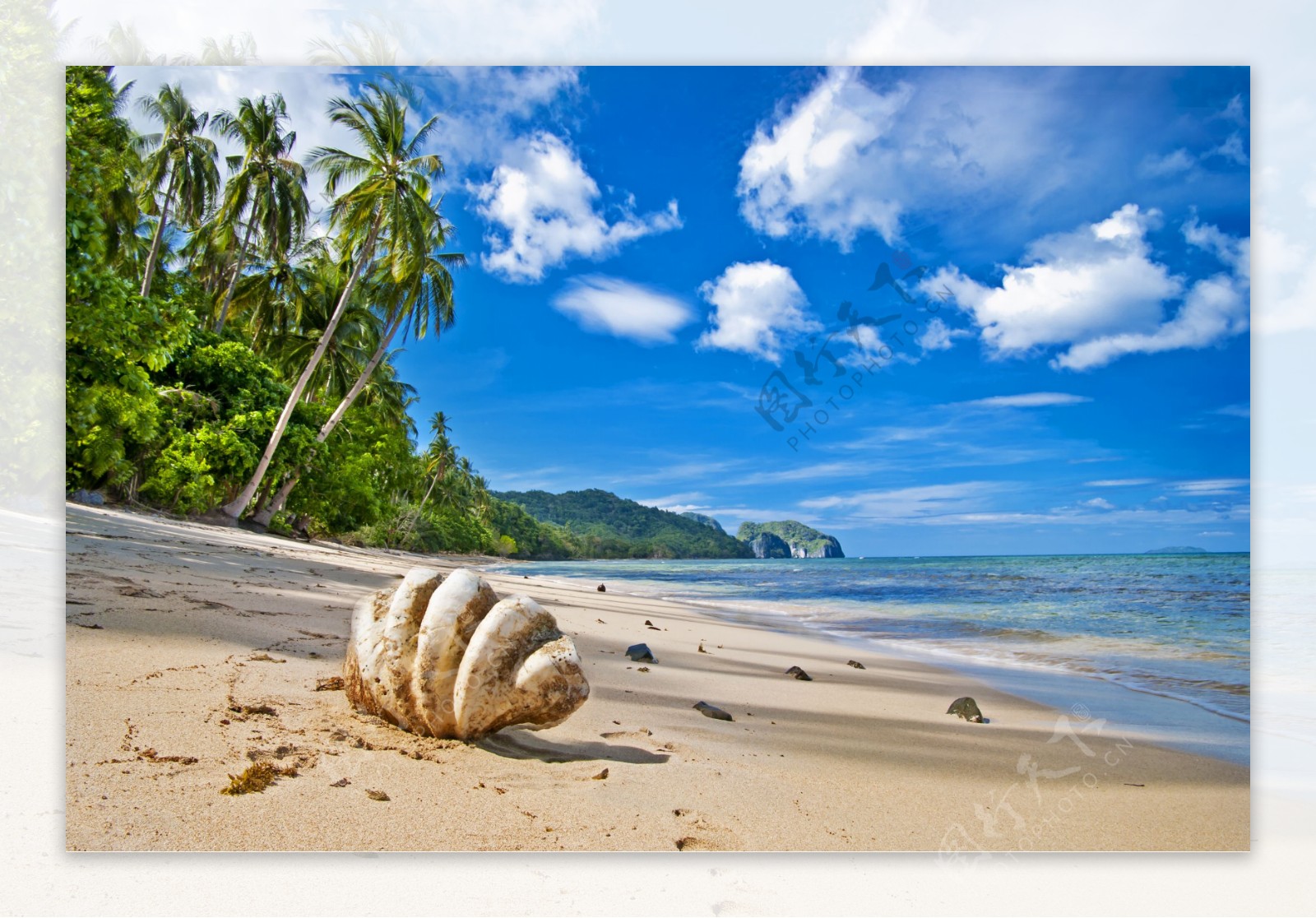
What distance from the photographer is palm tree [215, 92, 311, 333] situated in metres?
3.99

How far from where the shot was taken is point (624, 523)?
22.6 ft

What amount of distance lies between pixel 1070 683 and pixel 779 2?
448 centimetres

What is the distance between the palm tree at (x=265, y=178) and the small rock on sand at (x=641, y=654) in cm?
348

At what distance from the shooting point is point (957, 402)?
4.19 meters

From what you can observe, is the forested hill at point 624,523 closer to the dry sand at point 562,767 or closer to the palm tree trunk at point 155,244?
the dry sand at point 562,767

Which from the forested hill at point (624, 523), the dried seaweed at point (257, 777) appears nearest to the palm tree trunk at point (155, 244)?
the forested hill at point (624, 523)

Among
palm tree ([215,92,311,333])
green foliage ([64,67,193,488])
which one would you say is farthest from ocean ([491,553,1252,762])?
green foliage ([64,67,193,488])

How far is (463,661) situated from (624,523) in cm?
453

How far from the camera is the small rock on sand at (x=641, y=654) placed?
4477 mm

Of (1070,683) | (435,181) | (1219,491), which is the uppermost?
(435,181)

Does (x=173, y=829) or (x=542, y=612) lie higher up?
(x=542, y=612)

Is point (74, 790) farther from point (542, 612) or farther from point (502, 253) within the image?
point (502, 253)

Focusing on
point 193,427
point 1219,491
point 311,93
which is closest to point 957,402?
point 1219,491

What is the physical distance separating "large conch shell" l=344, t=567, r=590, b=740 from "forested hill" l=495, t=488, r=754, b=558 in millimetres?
2489
